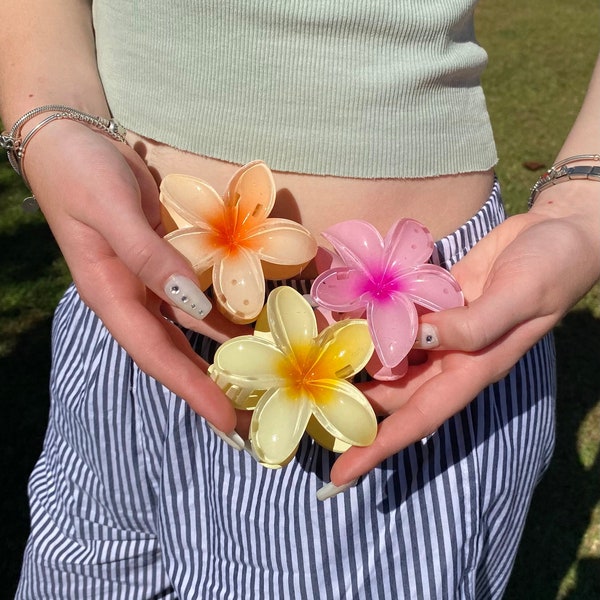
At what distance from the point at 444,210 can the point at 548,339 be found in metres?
0.33

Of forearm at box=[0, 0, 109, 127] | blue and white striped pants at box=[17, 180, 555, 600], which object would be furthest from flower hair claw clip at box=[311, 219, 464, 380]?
forearm at box=[0, 0, 109, 127]

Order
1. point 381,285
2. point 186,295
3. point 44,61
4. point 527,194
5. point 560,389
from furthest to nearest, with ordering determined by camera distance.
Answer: point 527,194
point 560,389
point 44,61
point 381,285
point 186,295

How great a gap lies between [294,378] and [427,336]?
0.57ft

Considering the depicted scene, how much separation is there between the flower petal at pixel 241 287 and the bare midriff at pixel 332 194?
13 centimetres

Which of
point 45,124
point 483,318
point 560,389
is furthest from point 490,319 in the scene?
point 560,389

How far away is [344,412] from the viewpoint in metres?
0.77

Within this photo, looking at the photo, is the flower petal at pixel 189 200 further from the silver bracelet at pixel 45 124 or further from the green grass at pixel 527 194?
the green grass at pixel 527 194

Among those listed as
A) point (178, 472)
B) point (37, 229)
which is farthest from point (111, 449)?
point (37, 229)

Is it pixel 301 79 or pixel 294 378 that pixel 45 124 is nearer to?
pixel 301 79

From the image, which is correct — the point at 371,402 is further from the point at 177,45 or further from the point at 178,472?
the point at 177,45

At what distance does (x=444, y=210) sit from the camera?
962mm

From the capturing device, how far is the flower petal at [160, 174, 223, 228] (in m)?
0.82

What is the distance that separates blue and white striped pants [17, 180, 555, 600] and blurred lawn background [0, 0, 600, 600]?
0.94m

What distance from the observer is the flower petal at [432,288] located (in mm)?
819
